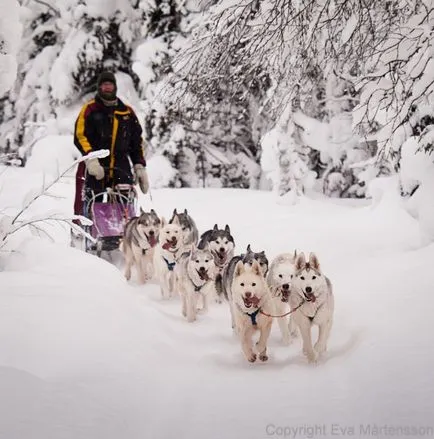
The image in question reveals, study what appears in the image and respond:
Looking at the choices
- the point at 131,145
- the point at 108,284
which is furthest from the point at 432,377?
the point at 131,145

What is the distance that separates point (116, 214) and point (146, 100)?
7.80m

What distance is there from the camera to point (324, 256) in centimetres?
705

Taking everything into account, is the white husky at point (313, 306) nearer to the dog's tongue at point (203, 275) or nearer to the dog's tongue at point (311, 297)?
the dog's tongue at point (311, 297)

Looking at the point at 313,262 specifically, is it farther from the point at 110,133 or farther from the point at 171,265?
the point at 110,133

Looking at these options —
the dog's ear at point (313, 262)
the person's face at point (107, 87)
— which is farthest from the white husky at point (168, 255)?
the dog's ear at point (313, 262)

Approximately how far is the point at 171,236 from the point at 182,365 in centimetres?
274

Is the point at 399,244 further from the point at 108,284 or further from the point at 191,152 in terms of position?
the point at 191,152

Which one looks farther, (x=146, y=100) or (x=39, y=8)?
(x=39, y=8)

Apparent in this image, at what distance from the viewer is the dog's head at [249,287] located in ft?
13.3

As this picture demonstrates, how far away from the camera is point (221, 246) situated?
19.9 feet

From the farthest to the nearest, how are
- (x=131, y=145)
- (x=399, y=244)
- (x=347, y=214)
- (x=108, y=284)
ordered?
(x=347, y=214), (x=131, y=145), (x=399, y=244), (x=108, y=284)

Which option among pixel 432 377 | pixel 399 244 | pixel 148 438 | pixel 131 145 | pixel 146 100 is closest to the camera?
pixel 148 438

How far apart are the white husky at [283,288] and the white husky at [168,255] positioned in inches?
70.5

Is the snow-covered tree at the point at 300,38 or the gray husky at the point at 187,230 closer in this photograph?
the snow-covered tree at the point at 300,38
